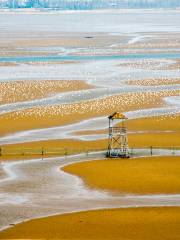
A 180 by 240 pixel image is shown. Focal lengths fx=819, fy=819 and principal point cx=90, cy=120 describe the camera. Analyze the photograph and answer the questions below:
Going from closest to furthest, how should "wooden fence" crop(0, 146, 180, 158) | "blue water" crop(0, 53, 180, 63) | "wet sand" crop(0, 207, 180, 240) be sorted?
1. "wet sand" crop(0, 207, 180, 240)
2. "wooden fence" crop(0, 146, 180, 158)
3. "blue water" crop(0, 53, 180, 63)

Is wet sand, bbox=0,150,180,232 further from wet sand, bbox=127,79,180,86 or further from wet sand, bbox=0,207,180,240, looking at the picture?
wet sand, bbox=127,79,180,86

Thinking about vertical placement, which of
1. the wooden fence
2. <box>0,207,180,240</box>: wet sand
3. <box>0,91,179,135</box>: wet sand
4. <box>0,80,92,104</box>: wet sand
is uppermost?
<box>0,80,92,104</box>: wet sand

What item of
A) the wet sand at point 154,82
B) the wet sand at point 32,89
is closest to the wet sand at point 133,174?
→ the wet sand at point 32,89

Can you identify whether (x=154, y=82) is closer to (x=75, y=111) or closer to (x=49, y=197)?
(x=75, y=111)

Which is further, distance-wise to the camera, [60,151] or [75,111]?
[75,111]

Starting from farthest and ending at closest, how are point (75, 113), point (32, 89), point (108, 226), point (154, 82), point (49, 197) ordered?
point (154, 82), point (32, 89), point (75, 113), point (49, 197), point (108, 226)

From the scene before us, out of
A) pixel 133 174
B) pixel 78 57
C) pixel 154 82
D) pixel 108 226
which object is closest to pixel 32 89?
pixel 154 82

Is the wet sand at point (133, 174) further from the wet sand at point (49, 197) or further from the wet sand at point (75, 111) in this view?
the wet sand at point (75, 111)

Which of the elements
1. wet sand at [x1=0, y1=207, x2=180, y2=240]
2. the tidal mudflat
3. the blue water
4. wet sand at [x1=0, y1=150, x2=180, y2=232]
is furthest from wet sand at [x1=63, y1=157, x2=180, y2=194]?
the blue water

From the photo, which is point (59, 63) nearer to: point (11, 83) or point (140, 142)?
point (11, 83)
